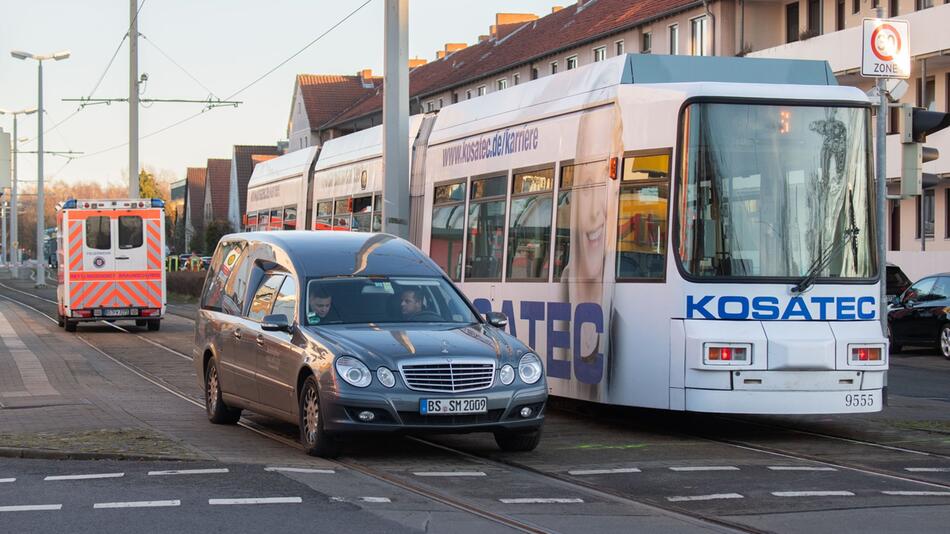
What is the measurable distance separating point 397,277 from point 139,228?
20.8 meters

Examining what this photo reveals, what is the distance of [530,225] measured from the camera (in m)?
15.3

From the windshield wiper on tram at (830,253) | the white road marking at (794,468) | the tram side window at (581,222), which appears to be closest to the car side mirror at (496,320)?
the tram side window at (581,222)

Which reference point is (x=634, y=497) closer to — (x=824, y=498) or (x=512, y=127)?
(x=824, y=498)

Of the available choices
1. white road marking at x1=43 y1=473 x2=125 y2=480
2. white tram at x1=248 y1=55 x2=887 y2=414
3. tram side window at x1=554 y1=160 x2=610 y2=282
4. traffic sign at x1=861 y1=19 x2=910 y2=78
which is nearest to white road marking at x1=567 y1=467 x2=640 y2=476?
white tram at x1=248 y1=55 x2=887 y2=414

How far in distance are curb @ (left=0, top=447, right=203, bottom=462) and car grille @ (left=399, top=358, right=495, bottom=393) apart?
1734 millimetres

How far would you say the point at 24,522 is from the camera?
865 centimetres

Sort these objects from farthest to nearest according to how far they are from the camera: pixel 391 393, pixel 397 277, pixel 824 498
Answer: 1. pixel 397 277
2. pixel 391 393
3. pixel 824 498

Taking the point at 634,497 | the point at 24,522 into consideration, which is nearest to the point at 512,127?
the point at 634,497

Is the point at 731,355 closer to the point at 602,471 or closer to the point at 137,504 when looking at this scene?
the point at 602,471

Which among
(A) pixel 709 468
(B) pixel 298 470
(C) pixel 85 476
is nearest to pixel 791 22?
(A) pixel 709 468

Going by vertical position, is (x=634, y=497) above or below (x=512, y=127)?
below

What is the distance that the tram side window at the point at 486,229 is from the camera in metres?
16.0

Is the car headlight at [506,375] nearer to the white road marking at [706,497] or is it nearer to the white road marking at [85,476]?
the white road marking at [706,497]

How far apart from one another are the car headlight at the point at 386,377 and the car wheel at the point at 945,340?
17908mm
